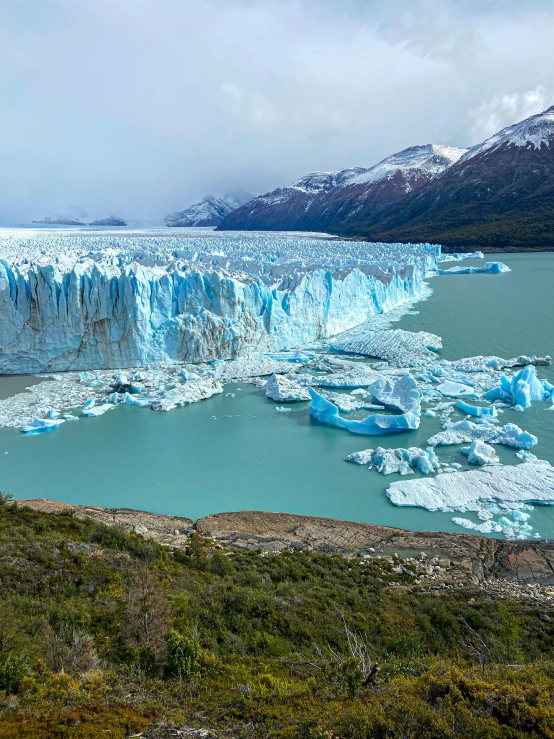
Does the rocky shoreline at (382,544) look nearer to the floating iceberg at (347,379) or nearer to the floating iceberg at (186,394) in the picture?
the floating iceberg at (186,394)

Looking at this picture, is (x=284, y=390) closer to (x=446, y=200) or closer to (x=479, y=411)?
(x=479, y=411)

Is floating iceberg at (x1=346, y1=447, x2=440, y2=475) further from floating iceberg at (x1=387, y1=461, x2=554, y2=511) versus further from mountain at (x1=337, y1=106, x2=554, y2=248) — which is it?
mountain at (x1=337, y1=106, x2=554, y2=248)

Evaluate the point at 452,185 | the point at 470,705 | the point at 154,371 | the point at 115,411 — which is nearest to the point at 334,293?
the point at 154,371

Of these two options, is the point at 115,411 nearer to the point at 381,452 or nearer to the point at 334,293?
the point at 381,452

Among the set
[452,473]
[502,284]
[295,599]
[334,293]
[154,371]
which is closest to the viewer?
[295,599]

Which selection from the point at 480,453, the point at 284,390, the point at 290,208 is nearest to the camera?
the point at 480,453

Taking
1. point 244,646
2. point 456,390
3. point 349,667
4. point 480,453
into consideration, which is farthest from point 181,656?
point 456,390

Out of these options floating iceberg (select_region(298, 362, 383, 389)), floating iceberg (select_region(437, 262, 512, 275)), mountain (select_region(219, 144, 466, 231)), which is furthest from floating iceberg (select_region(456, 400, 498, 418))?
mountain (select_region(219, 144, 466, 231))
